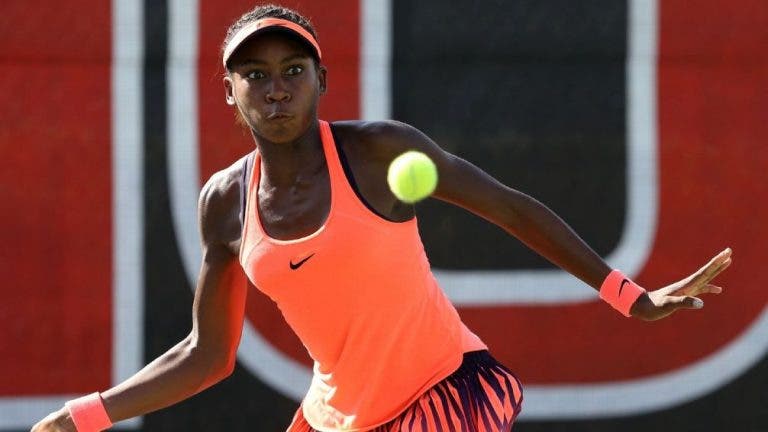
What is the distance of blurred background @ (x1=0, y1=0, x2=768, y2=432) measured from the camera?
4.17 metres

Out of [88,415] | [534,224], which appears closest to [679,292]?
[534,224]

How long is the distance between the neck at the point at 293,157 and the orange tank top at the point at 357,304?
0.03 m

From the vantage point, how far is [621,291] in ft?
8.61

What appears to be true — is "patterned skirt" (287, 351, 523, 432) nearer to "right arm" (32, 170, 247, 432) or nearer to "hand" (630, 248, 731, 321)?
"hand" (630, 248, 731, 321)

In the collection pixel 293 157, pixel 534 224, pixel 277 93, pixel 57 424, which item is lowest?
pixel 57 424

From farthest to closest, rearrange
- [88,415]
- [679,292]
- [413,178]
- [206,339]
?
[206,339]
[88,415]
[679,292]
[413,178]

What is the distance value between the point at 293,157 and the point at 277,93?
0.50ft

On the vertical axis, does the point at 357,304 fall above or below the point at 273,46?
below

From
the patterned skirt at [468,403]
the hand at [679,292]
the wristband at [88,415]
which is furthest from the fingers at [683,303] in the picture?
the wristband at [88,415]

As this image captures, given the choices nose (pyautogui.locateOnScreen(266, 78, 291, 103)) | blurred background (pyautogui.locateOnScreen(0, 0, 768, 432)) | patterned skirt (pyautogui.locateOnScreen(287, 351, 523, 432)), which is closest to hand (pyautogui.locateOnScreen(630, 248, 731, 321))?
patterned skirt (pyautogui.locateOnScreen(287, 351, 523, 432))

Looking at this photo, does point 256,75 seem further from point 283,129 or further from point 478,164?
point 478,164

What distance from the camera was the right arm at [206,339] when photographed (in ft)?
8.82

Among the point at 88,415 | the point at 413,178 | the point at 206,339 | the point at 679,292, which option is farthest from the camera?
the point at 206,339

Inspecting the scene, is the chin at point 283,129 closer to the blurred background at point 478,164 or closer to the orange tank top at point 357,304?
the orange tank top at point 357,304
